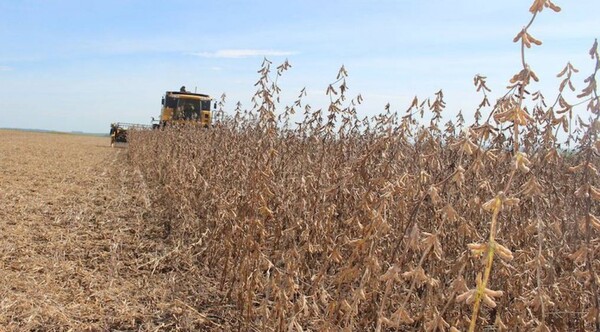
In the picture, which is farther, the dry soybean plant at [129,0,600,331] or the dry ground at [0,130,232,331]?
the dry ground at [0,130,232,331]

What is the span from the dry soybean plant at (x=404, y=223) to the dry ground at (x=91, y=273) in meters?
0.24

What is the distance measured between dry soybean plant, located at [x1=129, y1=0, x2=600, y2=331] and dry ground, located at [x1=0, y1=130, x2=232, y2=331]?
0.24m

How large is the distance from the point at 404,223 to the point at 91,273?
2556 mm

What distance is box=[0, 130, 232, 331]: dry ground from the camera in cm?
326

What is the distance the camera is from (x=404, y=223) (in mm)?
2717

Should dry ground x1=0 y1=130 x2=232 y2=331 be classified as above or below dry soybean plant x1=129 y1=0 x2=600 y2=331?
below

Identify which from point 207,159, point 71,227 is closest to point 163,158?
point 71,227

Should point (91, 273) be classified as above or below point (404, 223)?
below

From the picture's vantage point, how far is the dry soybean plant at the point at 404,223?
4.75ft

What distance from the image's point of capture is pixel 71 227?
561 centimetres

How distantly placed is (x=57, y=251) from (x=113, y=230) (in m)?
0.98

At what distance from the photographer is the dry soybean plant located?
145 cm

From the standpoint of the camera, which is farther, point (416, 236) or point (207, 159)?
point (207, 159)

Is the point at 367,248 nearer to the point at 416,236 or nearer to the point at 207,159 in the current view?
the point at 416,236
